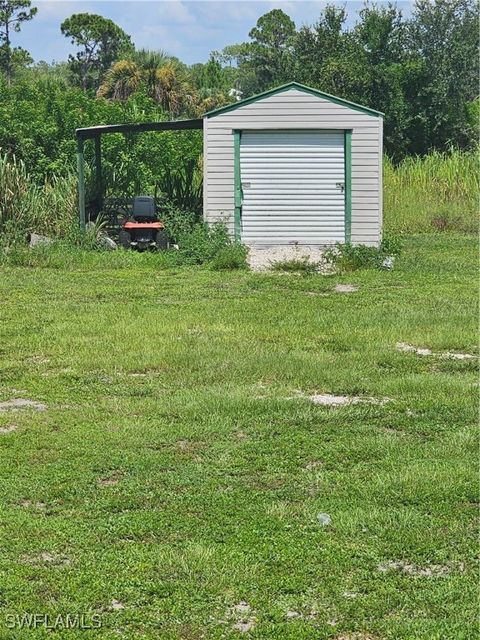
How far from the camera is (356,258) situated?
11.9 m

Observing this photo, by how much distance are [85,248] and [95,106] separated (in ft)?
16.8

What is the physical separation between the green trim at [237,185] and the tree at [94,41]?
44.9 m

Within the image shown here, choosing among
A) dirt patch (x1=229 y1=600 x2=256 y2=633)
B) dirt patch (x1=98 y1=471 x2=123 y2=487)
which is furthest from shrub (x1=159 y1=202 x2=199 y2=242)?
dirt patch (x1=229 y1=600 x2=256 y2=633)

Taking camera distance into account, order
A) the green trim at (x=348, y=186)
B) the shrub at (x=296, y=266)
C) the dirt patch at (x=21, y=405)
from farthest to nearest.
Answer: the green trim at (x=348, y=186) < the shrub at (x=296, y=266) < the dirt patch at (x=21, y=405)

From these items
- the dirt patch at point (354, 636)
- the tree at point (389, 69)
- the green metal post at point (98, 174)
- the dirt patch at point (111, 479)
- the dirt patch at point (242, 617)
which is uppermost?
the tree at point (389, 69)

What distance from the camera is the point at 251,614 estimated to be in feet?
10.2

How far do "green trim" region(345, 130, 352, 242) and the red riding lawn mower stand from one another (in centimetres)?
272

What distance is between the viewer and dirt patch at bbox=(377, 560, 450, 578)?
3.39 m

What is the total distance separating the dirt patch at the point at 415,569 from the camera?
3393mm

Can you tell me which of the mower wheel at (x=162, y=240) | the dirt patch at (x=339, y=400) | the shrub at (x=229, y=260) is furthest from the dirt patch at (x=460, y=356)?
the mower wheel at (x=162, y=240)

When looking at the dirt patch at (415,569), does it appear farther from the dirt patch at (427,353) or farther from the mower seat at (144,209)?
the mower seat at (144,209)

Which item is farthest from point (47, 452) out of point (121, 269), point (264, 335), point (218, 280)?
point (121, 269)

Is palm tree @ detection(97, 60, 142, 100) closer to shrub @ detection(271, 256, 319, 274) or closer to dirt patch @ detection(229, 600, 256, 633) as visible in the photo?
shrub @ detection(271, 256, 319, 274)

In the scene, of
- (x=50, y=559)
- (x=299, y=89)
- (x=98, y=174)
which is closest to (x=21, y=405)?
(x=50, y=559)
